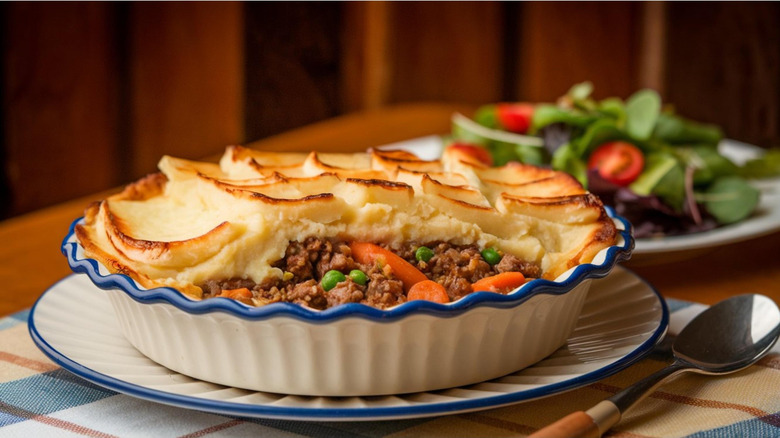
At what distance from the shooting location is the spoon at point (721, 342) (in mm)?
1928

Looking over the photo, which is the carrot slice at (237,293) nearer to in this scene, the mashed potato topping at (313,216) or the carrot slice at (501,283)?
the mashed potato topping at (313,216)

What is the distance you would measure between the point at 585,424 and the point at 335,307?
0.54 meters

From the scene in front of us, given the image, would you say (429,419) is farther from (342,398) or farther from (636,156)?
(636,156)

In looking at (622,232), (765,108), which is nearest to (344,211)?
(622,232)

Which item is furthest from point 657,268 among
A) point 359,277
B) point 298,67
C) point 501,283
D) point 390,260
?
point 298,67

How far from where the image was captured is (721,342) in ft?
7.39

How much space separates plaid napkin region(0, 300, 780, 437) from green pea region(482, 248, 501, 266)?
0.36 m

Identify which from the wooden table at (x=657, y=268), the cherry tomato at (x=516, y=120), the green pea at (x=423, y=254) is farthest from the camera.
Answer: the cherry tomato at (x=516, y=120)

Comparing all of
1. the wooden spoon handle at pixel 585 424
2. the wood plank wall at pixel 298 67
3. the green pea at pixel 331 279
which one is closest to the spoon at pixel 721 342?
the wooden spoon handle at pixel 585 424

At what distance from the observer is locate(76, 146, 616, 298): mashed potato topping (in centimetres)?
203

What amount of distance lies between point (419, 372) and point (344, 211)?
477 mm

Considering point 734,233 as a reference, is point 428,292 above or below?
above

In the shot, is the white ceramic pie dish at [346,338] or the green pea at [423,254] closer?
the white ceramic pie dish at [346,338]

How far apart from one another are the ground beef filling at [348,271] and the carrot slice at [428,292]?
1.0 inches
